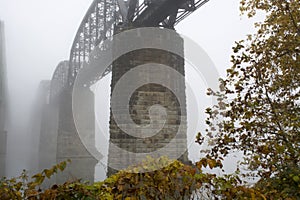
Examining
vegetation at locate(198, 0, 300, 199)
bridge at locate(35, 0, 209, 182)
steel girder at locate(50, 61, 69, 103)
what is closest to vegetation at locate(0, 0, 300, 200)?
vegetation at locate(198, 0, 300, 199)

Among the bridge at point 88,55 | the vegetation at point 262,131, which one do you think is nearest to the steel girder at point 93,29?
the bridge at point 88,55

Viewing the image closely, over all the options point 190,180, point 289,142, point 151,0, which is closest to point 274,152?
point 289,142

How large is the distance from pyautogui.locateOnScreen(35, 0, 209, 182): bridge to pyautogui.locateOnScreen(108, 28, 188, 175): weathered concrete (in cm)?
7

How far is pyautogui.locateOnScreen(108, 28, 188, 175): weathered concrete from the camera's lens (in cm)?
1033

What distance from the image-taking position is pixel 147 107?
1080 cm

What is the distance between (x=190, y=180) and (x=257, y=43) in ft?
8.15

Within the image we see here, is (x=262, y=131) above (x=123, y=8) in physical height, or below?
below

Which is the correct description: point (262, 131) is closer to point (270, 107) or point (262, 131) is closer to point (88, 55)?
point (270, 107)

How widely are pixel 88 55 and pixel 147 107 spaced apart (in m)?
19.6

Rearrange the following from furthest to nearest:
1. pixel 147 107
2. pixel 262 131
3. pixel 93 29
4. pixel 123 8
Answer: pixel 93 29
pixel 123 8
pixel 147 107
pixel 262 131

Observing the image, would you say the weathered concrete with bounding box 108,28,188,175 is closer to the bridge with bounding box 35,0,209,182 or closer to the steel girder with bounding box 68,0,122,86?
the bridge with bounding box 35,0,209,182

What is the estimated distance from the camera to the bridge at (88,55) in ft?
38.1

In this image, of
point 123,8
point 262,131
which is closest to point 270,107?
point 262,131

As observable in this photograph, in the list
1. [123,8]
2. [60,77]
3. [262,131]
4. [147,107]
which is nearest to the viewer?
[262,131]
